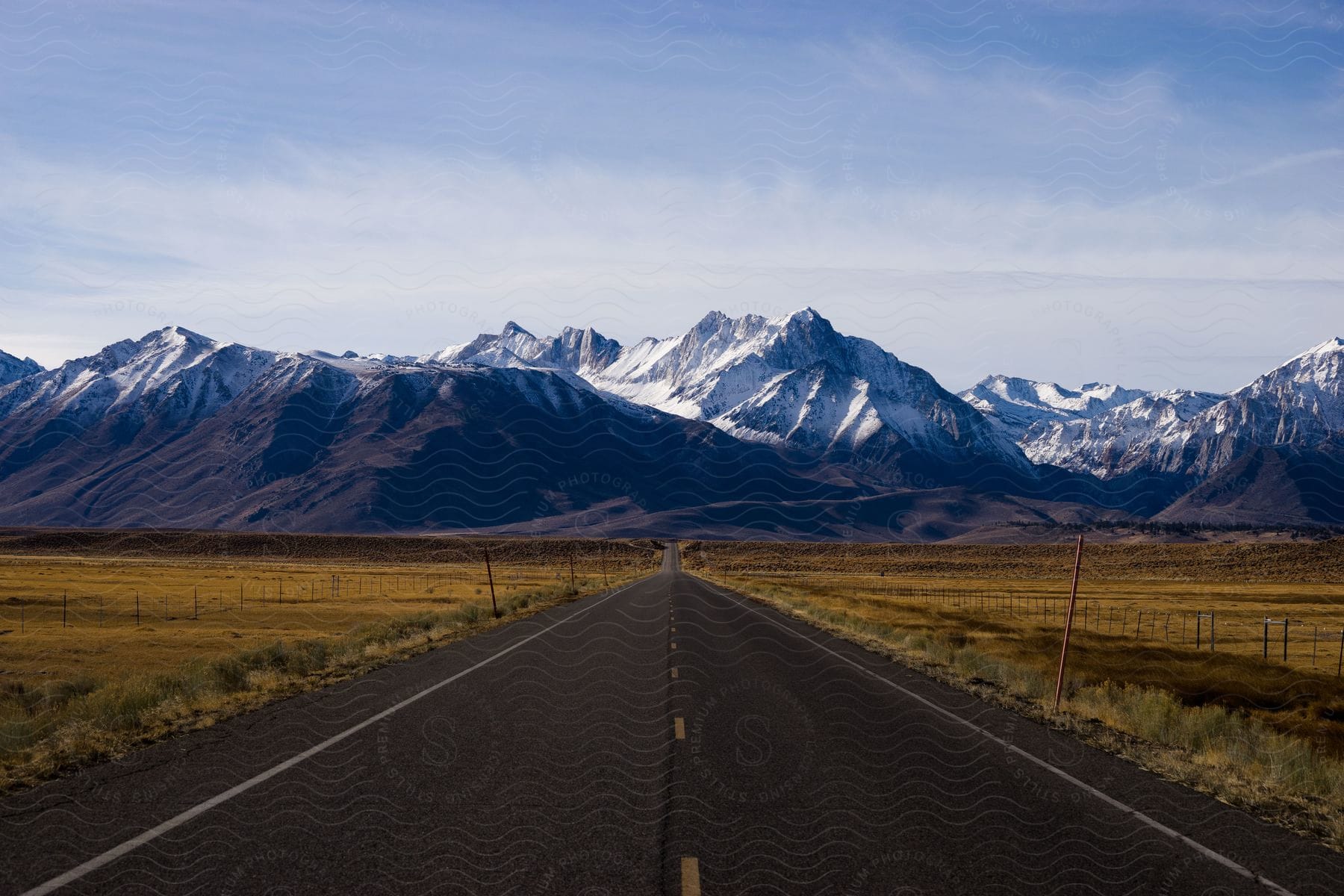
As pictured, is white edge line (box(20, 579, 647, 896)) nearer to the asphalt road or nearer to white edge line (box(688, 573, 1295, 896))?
the asphalt road

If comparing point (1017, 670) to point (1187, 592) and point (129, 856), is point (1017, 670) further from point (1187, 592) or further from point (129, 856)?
point (1187, 592)

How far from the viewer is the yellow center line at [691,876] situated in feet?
23.6

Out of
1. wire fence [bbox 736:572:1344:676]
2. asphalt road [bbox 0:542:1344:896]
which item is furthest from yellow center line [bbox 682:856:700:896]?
wire fence [bbox 736:572:1344:676]

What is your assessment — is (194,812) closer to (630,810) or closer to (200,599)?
(630,810)

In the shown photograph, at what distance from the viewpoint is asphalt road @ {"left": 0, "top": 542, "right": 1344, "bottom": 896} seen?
A: 302 inches

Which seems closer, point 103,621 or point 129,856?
point 129,856

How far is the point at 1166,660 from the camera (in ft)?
91.9

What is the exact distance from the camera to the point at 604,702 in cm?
1584

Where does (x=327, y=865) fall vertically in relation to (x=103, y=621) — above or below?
above

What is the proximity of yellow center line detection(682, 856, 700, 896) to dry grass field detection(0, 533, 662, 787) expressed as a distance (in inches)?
279

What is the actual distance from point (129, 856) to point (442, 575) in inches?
3644

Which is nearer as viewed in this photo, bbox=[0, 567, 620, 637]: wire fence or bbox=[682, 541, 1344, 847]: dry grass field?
bbox=[682, 541, 1344, 847]: dry grass field

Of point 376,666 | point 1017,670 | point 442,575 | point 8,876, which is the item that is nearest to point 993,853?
point 8,876

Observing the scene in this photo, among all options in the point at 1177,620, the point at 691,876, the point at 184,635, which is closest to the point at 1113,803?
the point at 691,876
